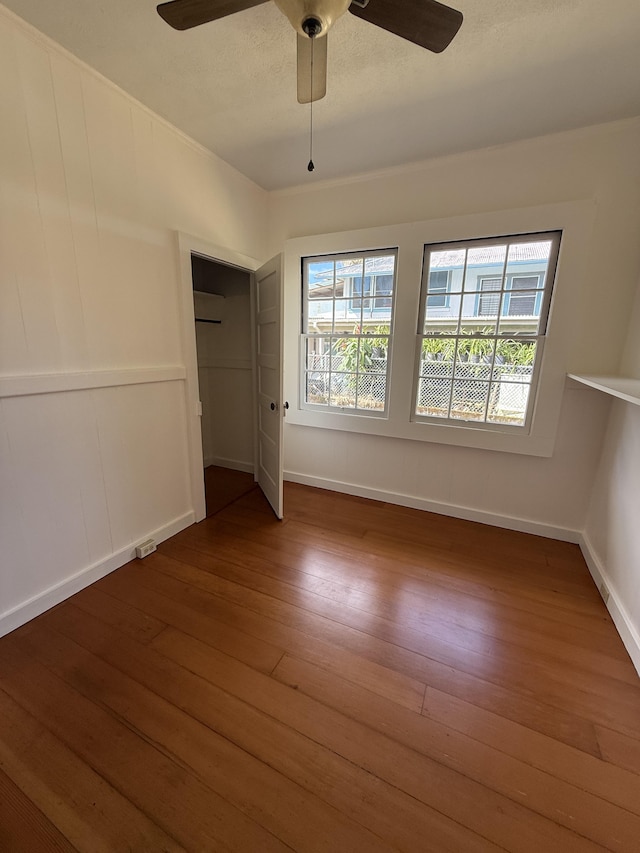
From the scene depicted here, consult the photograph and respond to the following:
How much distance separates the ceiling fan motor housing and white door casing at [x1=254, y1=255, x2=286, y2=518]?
1.22m

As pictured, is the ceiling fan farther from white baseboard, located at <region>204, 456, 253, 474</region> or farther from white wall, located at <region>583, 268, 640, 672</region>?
white baseboard, located at <region>204, 456, 253, 474</region>

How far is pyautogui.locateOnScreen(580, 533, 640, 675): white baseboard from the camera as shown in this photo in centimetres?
149

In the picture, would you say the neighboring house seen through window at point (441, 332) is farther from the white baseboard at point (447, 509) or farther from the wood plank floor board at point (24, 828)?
the wood plank floor board at point (24, 828)

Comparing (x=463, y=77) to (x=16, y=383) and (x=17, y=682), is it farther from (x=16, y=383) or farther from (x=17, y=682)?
(x=17, y=682)

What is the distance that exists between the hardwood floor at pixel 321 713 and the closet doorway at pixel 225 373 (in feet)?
4.89

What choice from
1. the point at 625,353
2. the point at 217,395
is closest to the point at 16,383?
the point at 217,395

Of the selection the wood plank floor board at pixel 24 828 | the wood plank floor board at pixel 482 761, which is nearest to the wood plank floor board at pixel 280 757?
the wood plank floor board at pixel 482 761

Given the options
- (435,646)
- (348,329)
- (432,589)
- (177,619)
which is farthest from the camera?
(348,329)

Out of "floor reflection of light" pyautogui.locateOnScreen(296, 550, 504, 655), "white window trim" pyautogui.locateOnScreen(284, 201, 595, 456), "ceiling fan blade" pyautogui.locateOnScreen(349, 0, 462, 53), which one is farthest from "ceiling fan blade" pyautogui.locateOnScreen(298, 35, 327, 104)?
"floor reflection of light" pyautogui.locateOnScreen(296, 550, 504, 655)

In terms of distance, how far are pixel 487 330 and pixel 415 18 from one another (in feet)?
5.62

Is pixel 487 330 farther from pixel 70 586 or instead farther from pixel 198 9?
pixel 70 586

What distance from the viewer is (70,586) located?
5.84 ft

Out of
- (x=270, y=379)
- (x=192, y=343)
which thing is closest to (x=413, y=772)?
(x=270, y=379)

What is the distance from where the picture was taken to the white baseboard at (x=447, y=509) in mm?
2416
